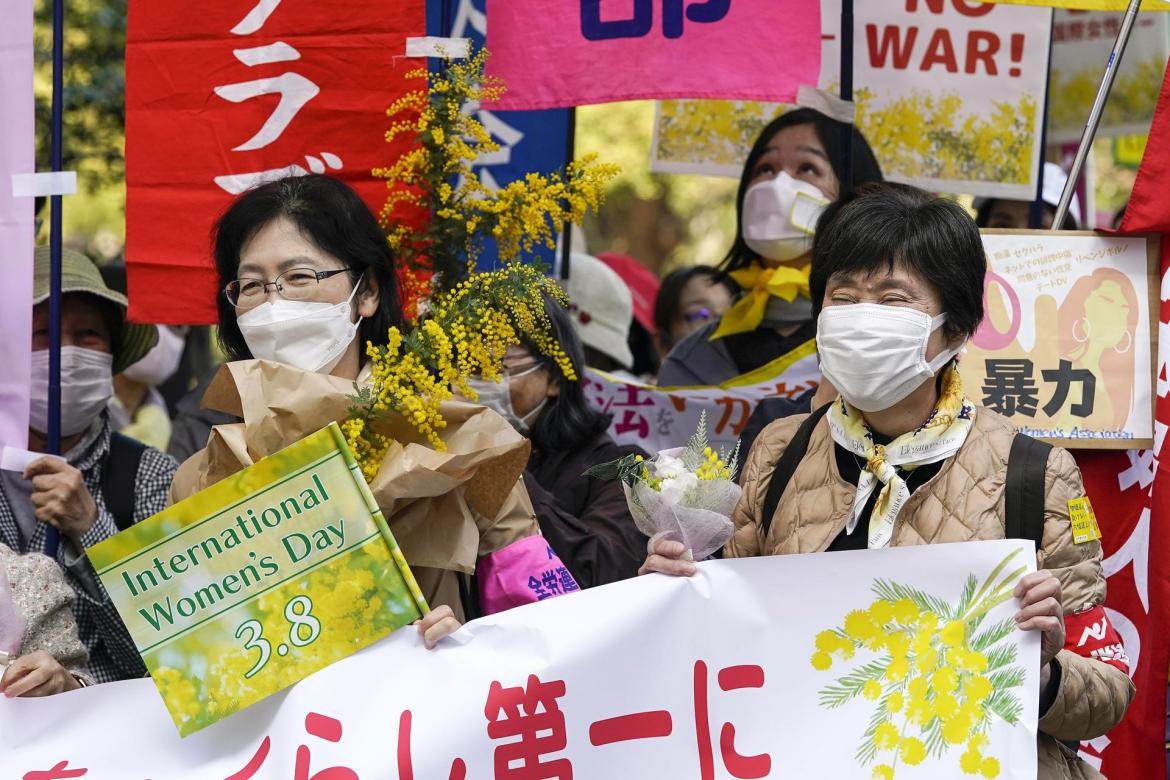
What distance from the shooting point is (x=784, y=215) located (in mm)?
5035

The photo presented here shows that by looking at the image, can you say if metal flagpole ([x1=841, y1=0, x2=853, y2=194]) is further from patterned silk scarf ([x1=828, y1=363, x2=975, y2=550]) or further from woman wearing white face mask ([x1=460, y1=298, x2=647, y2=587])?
patterned silk scarf ([x1=828, y1=363, x2=975, y2=550])

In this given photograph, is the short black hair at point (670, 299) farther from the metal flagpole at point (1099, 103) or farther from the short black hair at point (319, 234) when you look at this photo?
the short black hair at point (319, 234)

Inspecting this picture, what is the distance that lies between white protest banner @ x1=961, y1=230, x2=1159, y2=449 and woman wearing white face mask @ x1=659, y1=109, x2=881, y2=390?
2.83ft

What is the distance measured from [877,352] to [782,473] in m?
0.39

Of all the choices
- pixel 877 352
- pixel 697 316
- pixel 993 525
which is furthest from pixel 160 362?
pixel 993 525

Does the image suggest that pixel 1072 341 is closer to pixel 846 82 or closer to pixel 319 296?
pixel 846 82

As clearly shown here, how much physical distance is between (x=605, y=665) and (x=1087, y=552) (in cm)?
101

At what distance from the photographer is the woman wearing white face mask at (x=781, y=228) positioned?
5027mm

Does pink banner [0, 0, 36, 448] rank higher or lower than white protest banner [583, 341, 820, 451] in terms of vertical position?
higher

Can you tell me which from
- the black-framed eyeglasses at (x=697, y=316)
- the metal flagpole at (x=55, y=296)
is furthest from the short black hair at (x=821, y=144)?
the metal flagpole at (x=55, y=296)

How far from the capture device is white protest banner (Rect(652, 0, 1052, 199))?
5.58 m

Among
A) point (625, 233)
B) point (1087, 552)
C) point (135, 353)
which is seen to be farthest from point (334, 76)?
point (625, 233)

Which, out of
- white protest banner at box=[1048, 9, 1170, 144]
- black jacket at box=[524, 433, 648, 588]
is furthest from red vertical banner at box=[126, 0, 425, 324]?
white protest banner at box=[1048, 9, 1170, 144]

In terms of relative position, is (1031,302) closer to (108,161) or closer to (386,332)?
(386,332)
